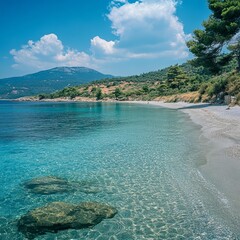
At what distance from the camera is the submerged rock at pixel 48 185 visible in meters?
9.41

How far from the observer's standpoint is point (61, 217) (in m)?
6.99

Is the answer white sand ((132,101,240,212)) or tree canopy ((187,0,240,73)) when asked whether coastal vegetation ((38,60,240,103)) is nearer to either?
tree canopy ((187,0,240,73))

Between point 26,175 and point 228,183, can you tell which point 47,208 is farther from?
point 228,183

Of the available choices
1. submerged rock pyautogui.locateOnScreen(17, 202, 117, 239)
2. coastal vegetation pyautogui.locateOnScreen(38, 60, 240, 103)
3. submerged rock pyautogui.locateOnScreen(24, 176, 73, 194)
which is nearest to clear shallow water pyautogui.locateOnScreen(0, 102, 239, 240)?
submerged rock pyautogui.locateOnScreen(17, 202, 117, 239)

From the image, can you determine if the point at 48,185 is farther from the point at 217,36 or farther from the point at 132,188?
the point at 217,36

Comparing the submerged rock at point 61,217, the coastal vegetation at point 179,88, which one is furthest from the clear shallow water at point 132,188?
the coastal vegetation at point 179,88

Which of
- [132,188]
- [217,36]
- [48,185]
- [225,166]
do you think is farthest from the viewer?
[217,36]

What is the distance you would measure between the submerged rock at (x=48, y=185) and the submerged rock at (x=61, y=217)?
1683 mm

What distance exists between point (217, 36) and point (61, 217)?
131ft

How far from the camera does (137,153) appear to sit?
1492 cm

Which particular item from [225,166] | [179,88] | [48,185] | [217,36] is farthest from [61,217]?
[179,88]

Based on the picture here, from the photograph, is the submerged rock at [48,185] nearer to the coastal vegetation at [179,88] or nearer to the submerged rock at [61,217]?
the submerged rock at [61,217]

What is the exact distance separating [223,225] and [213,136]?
12.1 meters

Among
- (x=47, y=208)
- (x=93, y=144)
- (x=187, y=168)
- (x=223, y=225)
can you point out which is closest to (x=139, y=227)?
(x=223, y=225)
